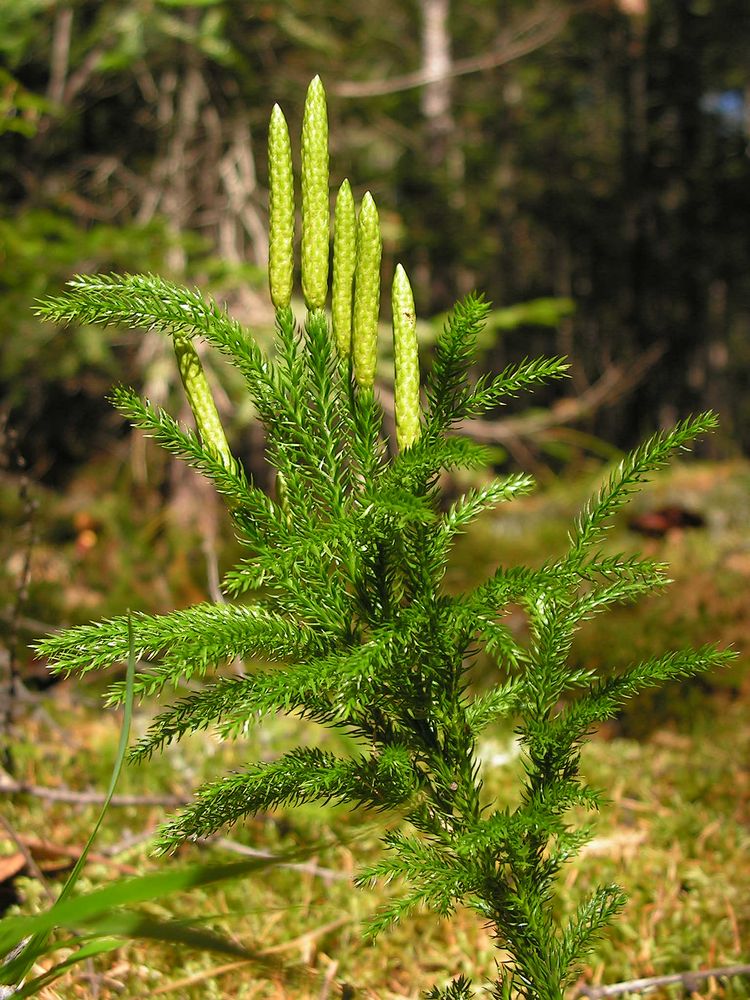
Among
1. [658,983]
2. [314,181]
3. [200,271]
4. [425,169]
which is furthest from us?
A: [425,169]

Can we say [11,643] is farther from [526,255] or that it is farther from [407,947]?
[526,255]

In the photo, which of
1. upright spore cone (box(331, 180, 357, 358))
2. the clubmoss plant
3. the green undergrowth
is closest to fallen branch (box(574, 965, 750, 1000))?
the green undergrowth

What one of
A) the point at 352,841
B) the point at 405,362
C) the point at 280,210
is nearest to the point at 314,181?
the point at 280,210

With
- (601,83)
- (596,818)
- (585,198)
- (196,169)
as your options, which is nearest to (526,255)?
(601,83)

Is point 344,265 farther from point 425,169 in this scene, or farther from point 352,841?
point 425,169

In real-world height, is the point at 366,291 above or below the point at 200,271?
below

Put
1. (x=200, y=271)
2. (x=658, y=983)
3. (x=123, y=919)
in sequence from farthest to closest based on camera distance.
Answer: (x=200, y=271)
(x=658, y=983)
(x=123, y=919)

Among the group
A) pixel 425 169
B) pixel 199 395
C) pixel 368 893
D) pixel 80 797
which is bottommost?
pixel 368 893

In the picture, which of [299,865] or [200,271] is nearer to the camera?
[299,865]
